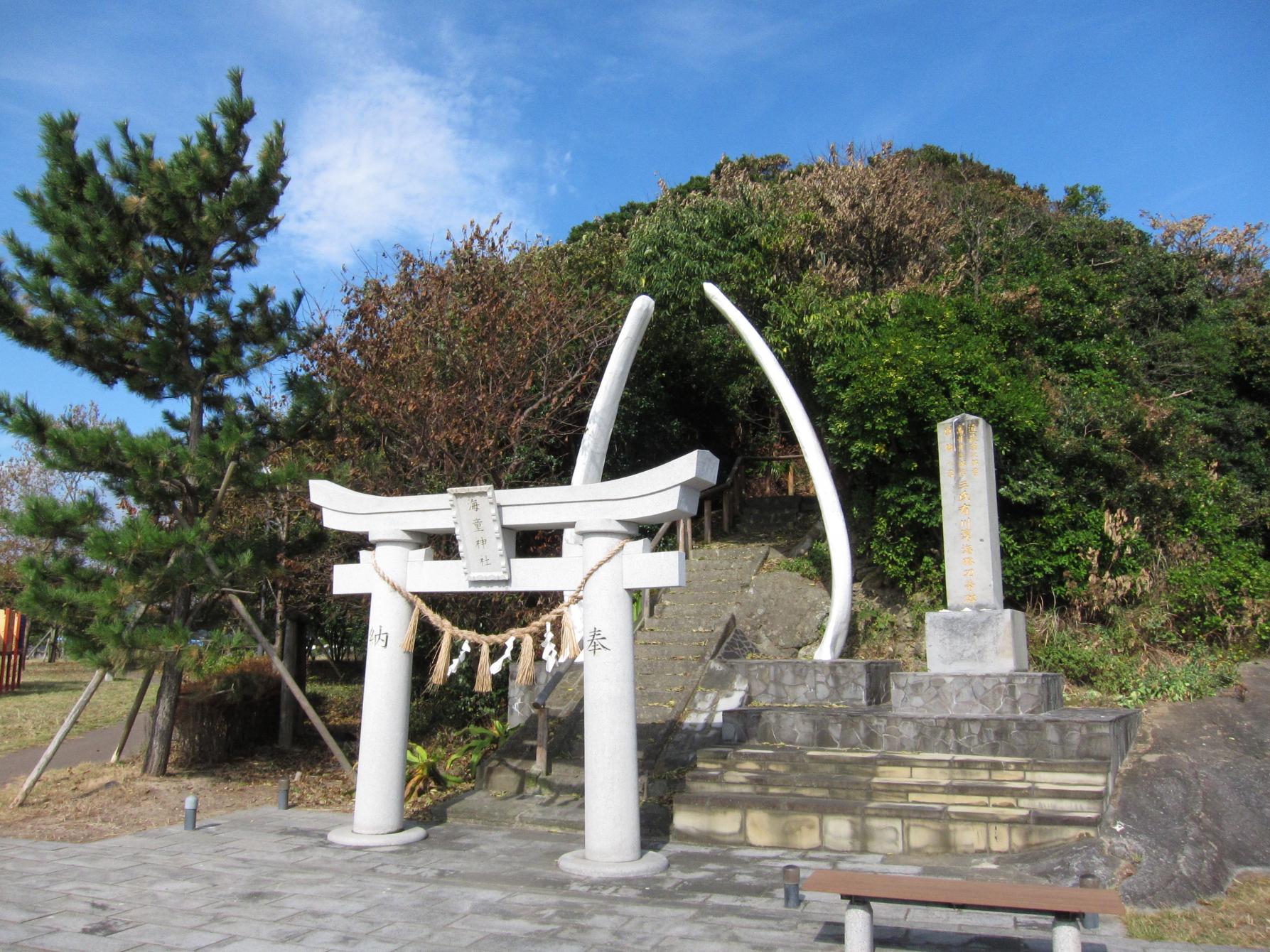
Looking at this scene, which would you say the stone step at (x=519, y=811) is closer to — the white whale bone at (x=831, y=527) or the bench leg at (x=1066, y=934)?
the white whale bone at (x=831, y=527)

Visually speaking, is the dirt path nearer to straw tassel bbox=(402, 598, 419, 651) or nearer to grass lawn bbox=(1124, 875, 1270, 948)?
straw tassel bbox=(402, 598, 419, 651)

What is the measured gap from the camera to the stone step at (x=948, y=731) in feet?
24.8

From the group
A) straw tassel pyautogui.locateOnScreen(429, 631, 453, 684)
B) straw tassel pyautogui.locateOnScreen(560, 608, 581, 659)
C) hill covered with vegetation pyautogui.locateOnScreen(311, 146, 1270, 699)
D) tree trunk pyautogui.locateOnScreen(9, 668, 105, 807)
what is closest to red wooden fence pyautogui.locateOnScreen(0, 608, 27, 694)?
tree trunk pyautogui.locateOnScreen(9, 668, 105, 807)

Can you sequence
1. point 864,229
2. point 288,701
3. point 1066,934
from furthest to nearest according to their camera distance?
point 864,229
point 288,701
point 1066,934

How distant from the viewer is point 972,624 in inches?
372

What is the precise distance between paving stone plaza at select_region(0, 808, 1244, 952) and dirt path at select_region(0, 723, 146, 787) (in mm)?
3920

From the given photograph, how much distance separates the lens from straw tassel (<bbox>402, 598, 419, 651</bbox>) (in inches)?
307

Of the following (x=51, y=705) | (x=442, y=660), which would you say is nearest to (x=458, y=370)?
(x=442, y=660)

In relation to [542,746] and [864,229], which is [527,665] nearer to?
[542,746]

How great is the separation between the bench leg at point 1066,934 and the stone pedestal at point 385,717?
5312 mm

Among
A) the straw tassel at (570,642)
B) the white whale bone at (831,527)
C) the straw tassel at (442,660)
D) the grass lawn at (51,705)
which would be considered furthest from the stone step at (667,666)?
the grass lawn at (51,705)

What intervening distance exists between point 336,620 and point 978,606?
9.66 metres

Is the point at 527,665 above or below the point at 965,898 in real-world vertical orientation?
above

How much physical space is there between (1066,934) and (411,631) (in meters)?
5.37
